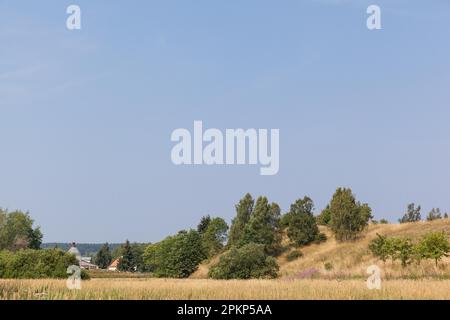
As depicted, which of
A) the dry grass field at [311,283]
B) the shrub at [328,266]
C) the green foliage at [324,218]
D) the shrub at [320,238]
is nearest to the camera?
the dry grass field at [311,283]

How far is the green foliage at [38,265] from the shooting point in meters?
49.2

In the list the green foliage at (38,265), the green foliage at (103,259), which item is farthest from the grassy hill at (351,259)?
the green foliage at (103,259)

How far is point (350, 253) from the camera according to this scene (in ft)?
266

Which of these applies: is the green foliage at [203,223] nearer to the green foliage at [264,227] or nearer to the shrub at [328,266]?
the green foliage at [264,227]

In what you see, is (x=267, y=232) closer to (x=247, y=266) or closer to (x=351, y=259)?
(x=351, y=259)

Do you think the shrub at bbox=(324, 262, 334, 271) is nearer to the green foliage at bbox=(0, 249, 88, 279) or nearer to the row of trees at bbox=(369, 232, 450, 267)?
the row of trees at bbox=(369, 232, 450, 267)

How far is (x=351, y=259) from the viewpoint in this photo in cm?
7750

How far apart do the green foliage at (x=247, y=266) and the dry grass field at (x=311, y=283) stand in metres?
3.31

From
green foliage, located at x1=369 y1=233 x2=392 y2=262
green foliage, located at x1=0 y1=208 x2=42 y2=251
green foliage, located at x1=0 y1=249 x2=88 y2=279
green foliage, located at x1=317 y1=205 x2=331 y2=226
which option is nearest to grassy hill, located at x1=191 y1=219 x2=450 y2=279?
green foliage, located at x1=369 y1=233 x2=392 y2=262

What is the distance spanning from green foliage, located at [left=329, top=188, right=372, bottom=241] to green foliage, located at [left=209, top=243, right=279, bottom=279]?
114ft

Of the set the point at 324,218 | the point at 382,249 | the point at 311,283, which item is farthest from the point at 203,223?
the point at 311,283

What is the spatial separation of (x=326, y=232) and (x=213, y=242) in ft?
64.3
